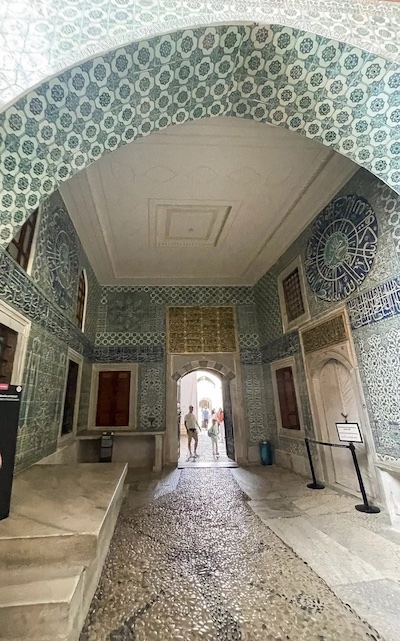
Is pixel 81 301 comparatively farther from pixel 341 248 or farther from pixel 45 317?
pixel 341 248

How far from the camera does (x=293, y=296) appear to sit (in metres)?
4.53

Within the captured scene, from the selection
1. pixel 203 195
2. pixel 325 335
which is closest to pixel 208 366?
pixel 325 335

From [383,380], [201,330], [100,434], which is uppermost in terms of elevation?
[201,330]

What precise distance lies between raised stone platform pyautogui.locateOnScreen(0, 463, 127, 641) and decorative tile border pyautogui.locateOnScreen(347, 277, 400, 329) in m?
2.96

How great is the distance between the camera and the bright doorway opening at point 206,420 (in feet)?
18.3

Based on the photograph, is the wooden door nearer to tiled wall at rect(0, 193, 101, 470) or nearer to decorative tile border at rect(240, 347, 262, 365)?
decorative tile border at rect(240, 347, 262, 365)

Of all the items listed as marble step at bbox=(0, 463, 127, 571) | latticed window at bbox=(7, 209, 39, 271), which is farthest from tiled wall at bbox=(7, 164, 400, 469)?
marble step at bbox=(0, 463, 127, 571)

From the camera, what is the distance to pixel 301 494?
3283 mm

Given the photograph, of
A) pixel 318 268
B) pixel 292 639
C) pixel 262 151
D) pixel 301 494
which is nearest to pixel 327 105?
pixel 262 151

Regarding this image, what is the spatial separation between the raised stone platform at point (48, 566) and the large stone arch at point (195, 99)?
1616 mm

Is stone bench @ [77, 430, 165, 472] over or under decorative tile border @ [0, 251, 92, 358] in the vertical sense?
under

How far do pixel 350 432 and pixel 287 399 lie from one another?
1710 mm

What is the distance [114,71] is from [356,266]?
2878 millimetres

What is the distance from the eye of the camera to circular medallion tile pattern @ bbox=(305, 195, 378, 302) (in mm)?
2936
